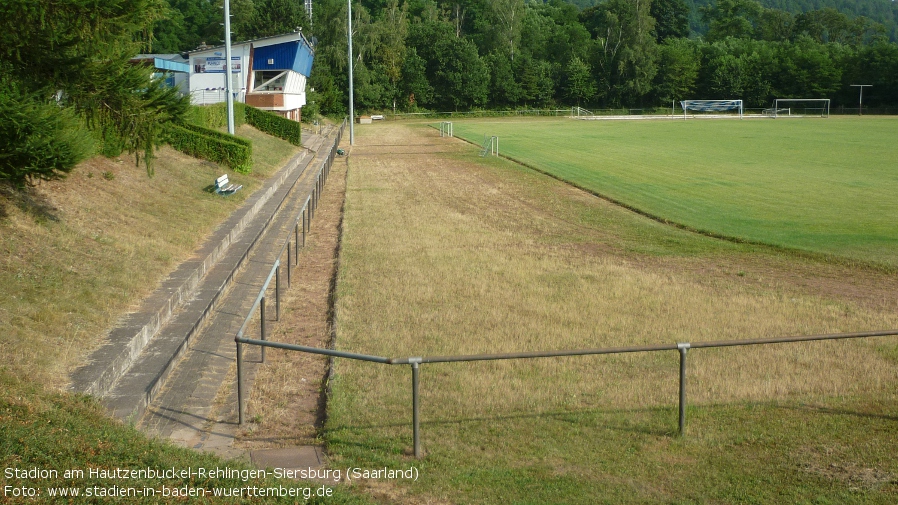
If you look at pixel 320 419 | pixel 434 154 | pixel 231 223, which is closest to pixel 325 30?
pixel 434 154

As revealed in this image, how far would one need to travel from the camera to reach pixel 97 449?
6.02 meters

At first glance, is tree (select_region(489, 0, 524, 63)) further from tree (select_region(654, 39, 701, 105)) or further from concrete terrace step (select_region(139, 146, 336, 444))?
concrete terrace step (select_region(139, 146, 336, 444))

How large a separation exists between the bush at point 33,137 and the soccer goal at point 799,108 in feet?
309

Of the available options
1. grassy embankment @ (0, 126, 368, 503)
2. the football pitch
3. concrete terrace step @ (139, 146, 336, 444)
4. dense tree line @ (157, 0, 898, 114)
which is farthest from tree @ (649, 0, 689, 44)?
concrete terrace step @ (139, 146, 336, 444)

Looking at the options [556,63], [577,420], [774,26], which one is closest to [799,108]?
[556,63]

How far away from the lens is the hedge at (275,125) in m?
45.0

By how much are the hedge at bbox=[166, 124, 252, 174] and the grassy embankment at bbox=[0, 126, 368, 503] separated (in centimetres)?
291

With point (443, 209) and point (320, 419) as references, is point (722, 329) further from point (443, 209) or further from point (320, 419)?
point (443, 209)

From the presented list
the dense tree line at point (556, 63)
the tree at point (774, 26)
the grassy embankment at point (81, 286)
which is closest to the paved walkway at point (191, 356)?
the grassy embankment at point (81, 286)

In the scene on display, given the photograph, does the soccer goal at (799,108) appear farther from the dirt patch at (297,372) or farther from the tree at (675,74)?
the dirt patch at (297,372)

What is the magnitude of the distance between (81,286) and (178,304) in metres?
1.51

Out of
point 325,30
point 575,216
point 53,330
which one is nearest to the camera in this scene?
point 53,330

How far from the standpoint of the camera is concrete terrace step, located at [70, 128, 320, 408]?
914 centimetres

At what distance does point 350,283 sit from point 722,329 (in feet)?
20.5
